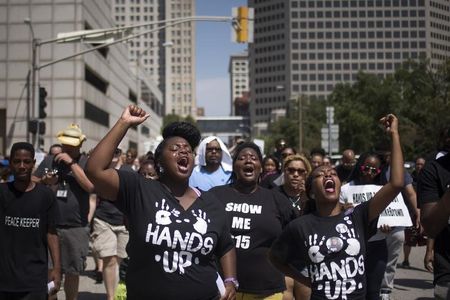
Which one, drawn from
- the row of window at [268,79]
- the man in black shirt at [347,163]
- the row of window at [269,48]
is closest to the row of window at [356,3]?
the man in black shirt at [347,163]

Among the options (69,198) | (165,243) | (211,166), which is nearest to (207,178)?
(211,166)

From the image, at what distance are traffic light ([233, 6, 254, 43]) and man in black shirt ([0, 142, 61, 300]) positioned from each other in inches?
421

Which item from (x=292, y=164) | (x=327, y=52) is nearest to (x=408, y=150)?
(x=292, y=164)

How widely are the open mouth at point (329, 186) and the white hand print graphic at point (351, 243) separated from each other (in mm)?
284

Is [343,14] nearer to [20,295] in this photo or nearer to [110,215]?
[110,215]

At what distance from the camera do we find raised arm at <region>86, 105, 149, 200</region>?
3.26 metres

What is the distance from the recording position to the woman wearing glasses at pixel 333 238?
3.83m

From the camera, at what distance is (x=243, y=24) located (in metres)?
15.2

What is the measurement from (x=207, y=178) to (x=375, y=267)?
1.98 metres

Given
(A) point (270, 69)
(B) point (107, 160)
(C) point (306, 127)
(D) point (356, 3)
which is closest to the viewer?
(B) point (107, 160)

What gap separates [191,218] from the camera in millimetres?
3381

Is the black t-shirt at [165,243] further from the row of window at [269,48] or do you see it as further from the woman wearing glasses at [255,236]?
the row of window at [269,48]

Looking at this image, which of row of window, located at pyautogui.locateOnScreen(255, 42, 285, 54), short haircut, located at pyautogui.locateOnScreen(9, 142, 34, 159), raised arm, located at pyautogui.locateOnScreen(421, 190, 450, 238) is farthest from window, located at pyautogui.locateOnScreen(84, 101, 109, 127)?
row of window, located at pyautogui.locateOnScreen(255, 42, 285, 54)

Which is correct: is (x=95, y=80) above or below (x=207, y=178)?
above
